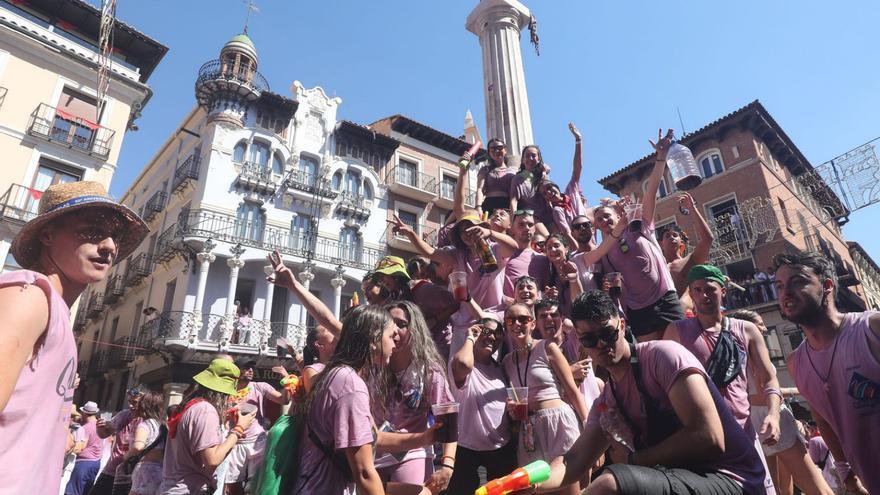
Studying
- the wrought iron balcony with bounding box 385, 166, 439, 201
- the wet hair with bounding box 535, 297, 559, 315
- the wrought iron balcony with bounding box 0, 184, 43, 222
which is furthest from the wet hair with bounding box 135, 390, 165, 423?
the wrought iron balcony with bounding box 385, 166, 439, 201

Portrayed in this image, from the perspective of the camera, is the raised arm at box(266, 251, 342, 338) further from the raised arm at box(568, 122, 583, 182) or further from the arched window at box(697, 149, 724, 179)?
the arched window at box(697, 149, 724, 179)

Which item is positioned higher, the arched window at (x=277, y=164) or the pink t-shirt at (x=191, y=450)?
the arched window at (x=277, y=164)

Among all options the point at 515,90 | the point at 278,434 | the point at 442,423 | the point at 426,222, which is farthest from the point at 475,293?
the point at 426,222

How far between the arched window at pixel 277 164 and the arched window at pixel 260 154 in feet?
1.32

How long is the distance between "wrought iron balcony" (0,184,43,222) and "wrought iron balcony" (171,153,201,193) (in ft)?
20.5

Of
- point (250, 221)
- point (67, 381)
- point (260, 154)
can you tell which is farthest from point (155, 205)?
point (67, 381)

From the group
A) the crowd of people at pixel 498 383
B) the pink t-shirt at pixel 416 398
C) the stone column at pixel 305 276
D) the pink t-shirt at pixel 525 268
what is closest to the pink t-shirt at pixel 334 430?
the crowd of people at pixel 498 383

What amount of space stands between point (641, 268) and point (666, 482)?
3599 millimetres

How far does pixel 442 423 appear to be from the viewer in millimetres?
2982

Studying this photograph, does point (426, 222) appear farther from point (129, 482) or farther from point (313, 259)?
point (129, 482)

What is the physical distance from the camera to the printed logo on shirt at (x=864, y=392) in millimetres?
2775

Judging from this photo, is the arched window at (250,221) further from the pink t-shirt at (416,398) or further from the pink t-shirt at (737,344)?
the pink t-shirt at (737,344)

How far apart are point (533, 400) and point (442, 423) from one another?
1293 millimetres

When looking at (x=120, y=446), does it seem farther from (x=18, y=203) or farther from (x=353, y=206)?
(x=353, y=206)
